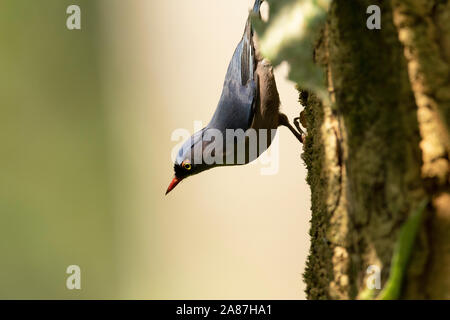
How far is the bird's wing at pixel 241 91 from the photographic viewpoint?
3.55 meters

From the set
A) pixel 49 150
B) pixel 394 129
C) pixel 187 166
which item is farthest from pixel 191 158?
pixel 49 150

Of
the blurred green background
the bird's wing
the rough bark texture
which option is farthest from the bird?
the blurred green background

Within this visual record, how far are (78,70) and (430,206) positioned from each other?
5302 millimetres

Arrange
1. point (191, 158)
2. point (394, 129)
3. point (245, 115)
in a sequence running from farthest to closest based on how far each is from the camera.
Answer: point (191, 158), point (245, 115), point (394, 129)

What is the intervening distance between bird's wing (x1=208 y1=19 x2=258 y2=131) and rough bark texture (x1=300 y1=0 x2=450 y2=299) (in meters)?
1.97

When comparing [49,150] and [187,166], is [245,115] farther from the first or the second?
[49,150]

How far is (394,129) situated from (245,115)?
2.19 m

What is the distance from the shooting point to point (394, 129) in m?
1.43

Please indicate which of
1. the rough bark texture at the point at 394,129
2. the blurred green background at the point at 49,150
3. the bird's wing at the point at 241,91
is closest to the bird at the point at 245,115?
the bird's wing at the point at 241,91

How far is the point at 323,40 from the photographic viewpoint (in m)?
1.68

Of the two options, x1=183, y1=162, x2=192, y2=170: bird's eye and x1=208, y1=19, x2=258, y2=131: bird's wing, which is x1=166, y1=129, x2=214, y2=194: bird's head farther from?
x1=208, y1=19, x2=258, y2=131: bird's wing

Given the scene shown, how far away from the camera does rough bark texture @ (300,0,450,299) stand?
1385 mm

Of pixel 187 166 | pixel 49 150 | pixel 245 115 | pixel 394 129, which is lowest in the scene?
pixel 394 129
